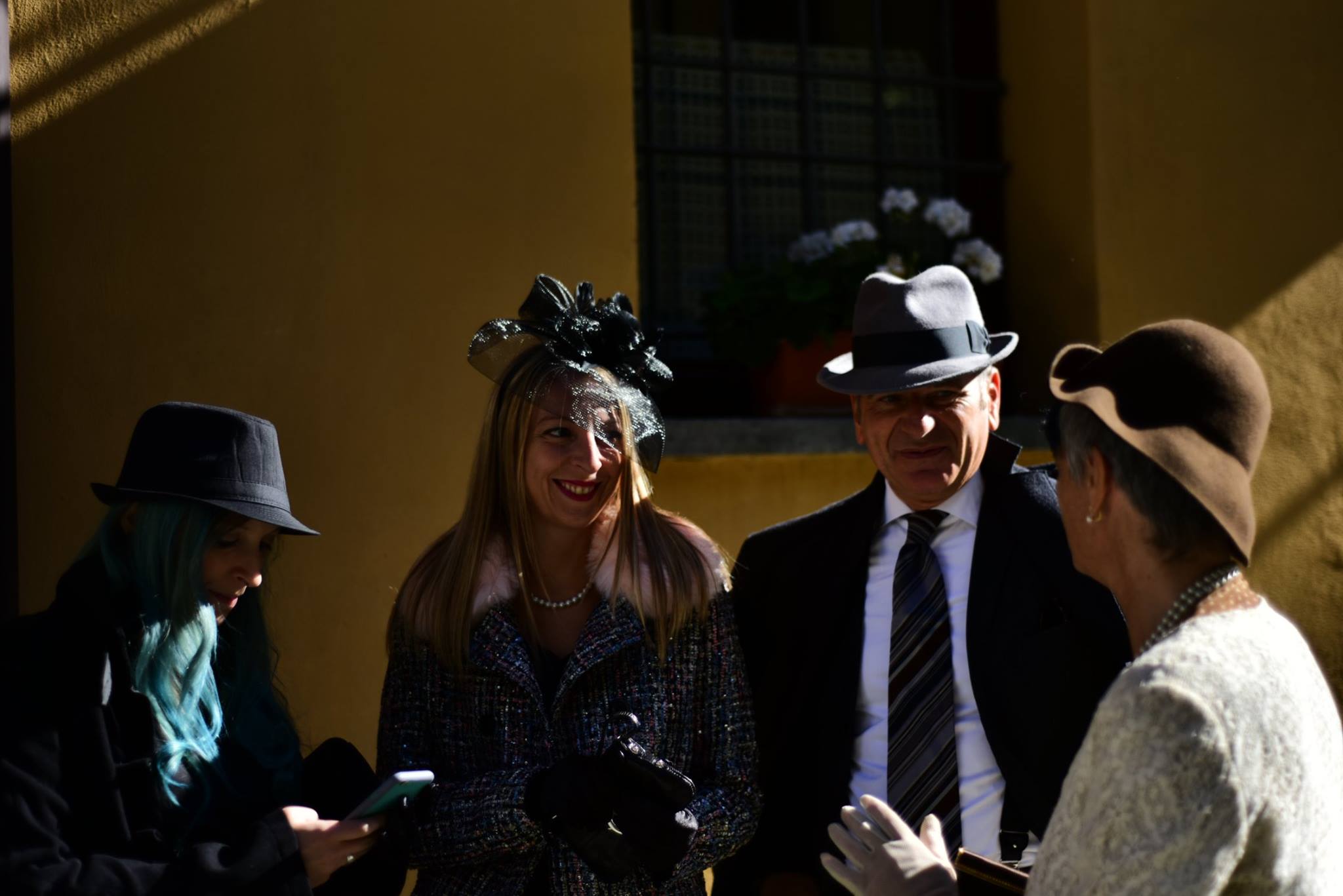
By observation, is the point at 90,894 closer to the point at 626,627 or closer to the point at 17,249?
the point at 626,627

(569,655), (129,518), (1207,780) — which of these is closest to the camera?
(1207,780)

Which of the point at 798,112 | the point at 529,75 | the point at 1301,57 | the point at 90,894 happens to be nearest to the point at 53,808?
the point at 90,894

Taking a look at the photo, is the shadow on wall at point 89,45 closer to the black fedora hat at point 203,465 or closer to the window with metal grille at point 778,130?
the black fedora hat at point 203,465

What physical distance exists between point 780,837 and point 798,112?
290cm

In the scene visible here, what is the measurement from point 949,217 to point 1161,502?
3.08m

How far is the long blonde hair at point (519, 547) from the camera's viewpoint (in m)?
2.86

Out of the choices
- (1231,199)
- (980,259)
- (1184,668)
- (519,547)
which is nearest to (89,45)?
(519,547)

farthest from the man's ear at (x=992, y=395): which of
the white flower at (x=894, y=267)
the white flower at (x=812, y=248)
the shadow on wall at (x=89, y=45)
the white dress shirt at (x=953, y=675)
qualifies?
the shadow on wall at (x=89, y=45)

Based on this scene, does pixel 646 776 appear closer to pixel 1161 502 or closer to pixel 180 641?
pixel 180 641

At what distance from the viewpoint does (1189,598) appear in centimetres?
181

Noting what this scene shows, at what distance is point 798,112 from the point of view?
16.4 feet

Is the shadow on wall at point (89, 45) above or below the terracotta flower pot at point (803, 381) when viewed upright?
above

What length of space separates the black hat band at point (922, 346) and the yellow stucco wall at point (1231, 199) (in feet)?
5.85

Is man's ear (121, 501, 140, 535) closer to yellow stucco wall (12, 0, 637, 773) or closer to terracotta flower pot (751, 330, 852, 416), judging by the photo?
yellow stucco wall (12, 0, 637, 773)
